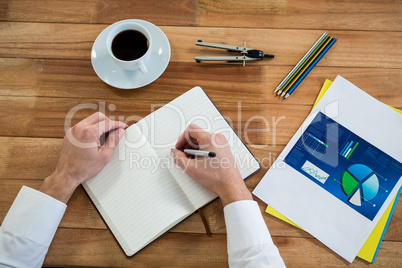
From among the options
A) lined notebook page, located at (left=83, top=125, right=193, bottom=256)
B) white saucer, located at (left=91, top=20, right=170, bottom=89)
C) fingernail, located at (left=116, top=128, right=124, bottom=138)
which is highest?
white saucer, located at (left=91, top=20, right=170, bottom=89)

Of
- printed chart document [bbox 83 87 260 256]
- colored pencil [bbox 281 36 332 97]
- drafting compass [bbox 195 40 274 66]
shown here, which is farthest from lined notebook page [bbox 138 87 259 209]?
colored pencil [bbox 281 36 332 97]

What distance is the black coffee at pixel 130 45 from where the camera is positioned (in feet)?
2.67

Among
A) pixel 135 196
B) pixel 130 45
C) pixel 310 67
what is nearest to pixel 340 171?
pixel 310 67

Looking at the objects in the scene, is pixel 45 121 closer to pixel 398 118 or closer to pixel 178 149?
pixel 178 149

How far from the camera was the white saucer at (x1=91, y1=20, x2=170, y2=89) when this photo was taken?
0.84 m

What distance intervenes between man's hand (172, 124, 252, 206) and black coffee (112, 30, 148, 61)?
0.25 meters

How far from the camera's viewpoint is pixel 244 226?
72 centimetres

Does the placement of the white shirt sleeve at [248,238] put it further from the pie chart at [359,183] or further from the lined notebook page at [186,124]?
the pie chart at [359,183]

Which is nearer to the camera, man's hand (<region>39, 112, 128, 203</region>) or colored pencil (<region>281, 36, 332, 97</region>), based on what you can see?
man's hand (<region>39, 112, 128, 203</region>)

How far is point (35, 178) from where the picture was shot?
821mm

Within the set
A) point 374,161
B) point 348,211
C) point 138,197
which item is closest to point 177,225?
point 138,197

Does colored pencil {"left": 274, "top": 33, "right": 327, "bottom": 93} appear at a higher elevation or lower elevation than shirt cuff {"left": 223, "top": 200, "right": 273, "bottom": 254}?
higher

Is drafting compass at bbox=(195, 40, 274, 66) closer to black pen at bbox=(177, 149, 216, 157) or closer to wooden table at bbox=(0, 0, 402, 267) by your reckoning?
wooden table at bbox=(0, 0, 402, 267)

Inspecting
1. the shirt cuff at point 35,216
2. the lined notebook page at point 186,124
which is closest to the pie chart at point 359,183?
the lined notebook page at point 186,124
